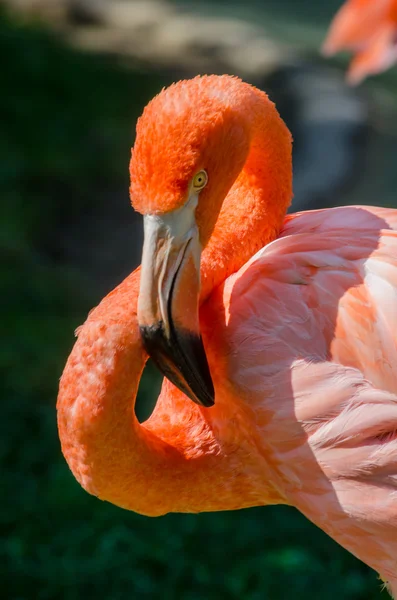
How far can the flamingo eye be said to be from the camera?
7.47 feet

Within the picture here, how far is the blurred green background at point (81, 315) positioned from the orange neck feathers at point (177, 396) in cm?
110

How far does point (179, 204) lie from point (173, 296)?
0.78 ft

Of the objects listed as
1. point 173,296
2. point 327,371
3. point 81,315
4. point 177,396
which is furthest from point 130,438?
point 81,315

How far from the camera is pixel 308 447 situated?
97.6 inches

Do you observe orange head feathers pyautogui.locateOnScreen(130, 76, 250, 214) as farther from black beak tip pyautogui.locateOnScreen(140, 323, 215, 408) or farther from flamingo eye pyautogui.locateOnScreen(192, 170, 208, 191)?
black beak tip pyautogui.locateOnScreen(140, 323, 215, 408)

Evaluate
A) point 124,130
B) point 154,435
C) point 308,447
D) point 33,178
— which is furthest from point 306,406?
point 124,130

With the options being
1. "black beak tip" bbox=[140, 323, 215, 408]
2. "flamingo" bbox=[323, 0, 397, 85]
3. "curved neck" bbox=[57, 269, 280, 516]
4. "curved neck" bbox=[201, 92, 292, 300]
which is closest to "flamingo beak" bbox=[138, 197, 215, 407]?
"black beak tip" bbox=[140, 323, 215, 408]

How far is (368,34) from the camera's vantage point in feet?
5.24

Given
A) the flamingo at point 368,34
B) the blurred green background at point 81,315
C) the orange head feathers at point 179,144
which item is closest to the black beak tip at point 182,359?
the orange head feathers at point 179,144

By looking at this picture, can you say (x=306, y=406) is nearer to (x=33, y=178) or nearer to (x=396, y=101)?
(x=33, y=178)

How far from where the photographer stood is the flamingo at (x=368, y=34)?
157 centimetres

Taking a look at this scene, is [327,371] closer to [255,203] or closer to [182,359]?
[182,359]

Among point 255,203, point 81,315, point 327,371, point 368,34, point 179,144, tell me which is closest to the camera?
point 368,34

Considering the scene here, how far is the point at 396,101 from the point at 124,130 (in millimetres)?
2481
